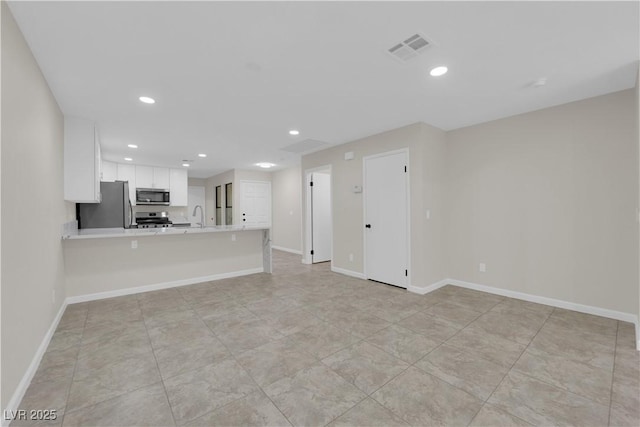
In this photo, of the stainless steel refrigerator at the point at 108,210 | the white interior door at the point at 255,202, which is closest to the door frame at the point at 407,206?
the stainless steel refrigerator at the point at 108,210

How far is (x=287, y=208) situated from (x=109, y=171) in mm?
A: 4436

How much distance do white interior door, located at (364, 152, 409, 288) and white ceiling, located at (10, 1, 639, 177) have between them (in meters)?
0.83

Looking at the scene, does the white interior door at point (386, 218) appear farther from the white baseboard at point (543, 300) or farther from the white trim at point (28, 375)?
the white trim at point (28, 375)

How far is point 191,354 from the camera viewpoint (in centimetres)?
231

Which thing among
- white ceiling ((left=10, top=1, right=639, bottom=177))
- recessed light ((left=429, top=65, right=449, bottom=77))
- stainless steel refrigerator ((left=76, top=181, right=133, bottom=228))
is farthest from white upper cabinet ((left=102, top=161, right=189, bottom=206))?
recessed light ((left=429, top=65, right=449, bottom=77))

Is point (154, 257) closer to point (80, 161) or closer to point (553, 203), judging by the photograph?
point (80, 161)

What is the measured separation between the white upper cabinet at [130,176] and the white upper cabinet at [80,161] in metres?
3.41

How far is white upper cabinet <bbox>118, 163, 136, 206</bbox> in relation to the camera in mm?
6581

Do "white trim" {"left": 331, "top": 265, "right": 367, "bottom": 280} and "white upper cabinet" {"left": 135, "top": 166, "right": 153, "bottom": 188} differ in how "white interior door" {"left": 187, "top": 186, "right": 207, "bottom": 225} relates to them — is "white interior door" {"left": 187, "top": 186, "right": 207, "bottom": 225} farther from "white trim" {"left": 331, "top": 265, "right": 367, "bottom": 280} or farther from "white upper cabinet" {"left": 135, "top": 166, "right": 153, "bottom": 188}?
"white trim" {"left": 331, "top": 265, "right": 367, "bottom": 280}

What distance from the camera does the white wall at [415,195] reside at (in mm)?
3934

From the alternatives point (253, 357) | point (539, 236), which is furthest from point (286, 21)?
point (539, 236)

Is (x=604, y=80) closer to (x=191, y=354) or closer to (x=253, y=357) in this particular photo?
(x=253, y=357)

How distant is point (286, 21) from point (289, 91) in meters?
1.06

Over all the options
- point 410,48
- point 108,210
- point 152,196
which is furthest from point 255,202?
point 410,48
